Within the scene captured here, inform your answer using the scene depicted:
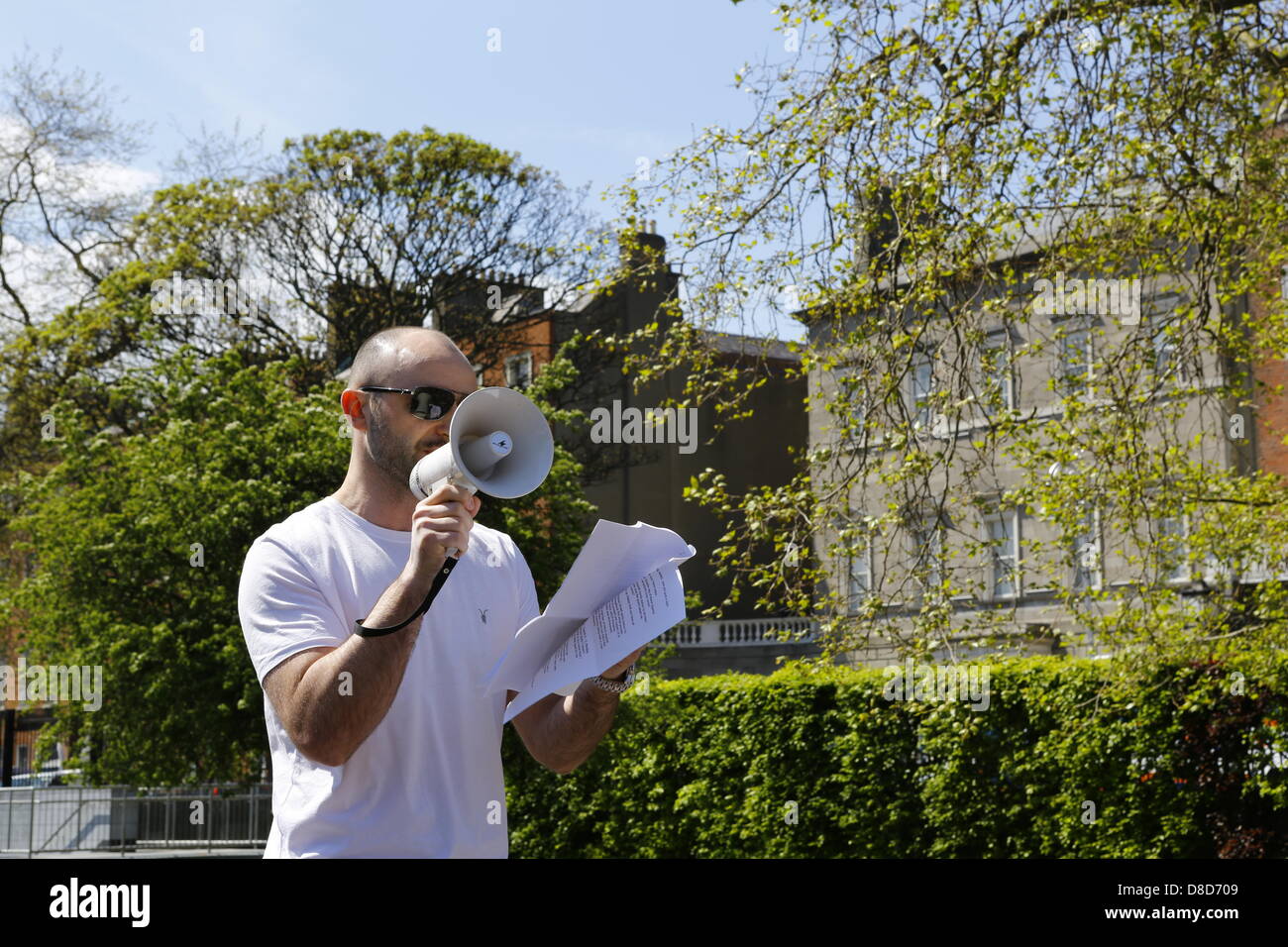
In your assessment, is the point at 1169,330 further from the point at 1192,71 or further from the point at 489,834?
the point at 489,834

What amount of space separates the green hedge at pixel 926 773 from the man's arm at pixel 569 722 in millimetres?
6610

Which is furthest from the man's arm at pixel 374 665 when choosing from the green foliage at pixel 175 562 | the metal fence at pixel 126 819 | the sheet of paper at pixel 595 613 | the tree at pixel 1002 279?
the metal fence at pixel 126 819

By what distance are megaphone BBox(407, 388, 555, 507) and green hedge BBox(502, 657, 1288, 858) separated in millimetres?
7059

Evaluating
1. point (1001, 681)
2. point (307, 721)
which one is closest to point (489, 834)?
point (307, 721)

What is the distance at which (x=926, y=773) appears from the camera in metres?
14.2

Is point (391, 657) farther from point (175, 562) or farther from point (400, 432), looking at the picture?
point (175, 562)

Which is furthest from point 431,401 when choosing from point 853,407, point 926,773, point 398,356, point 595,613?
point 926,773

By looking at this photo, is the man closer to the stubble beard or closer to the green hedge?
the stubble beard

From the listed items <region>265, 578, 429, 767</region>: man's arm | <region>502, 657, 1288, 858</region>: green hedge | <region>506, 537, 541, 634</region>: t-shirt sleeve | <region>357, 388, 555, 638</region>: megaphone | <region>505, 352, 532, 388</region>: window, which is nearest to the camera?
<region>265, 578, 429, 767</region>: man's arm

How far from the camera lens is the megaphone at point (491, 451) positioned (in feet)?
9.21

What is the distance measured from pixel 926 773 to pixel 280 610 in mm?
12165

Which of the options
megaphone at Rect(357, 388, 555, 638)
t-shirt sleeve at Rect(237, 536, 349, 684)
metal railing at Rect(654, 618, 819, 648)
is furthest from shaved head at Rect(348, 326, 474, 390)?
metal railing at Rect(654, 618, 819, 648)

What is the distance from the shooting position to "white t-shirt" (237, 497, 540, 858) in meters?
2.86
